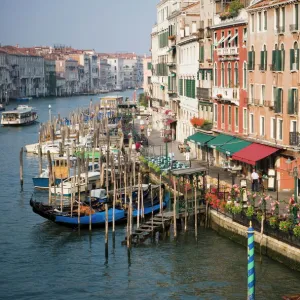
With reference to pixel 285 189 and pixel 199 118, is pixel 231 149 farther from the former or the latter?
pixel 199 118

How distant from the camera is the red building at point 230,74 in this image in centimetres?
3153

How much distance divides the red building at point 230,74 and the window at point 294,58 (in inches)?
169

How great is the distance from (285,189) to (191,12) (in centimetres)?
1799

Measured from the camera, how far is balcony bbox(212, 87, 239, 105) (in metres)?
32.3

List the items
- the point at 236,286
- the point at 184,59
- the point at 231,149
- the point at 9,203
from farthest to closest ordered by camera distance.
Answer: the point at 184,59, the point at 9,203, the point at 231,149, the point at 236,286

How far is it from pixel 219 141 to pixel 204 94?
3940 millimetres

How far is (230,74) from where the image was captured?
3300 cm

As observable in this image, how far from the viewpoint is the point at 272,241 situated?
22484mm

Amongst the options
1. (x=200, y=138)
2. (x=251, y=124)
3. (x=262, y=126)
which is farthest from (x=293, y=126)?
(x=200, y=138)

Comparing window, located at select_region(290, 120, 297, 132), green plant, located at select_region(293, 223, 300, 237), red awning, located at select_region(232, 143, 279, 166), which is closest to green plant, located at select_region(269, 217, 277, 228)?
green plant, located at select_region(293, 223, 300, 237)

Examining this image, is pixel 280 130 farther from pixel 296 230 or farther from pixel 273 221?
pixel 296 230

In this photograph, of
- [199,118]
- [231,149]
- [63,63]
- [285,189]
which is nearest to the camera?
[285,189]

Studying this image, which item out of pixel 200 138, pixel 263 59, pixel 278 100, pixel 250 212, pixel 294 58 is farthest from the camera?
pixel 200 138

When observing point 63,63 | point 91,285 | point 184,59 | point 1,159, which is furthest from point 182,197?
point 63,63
